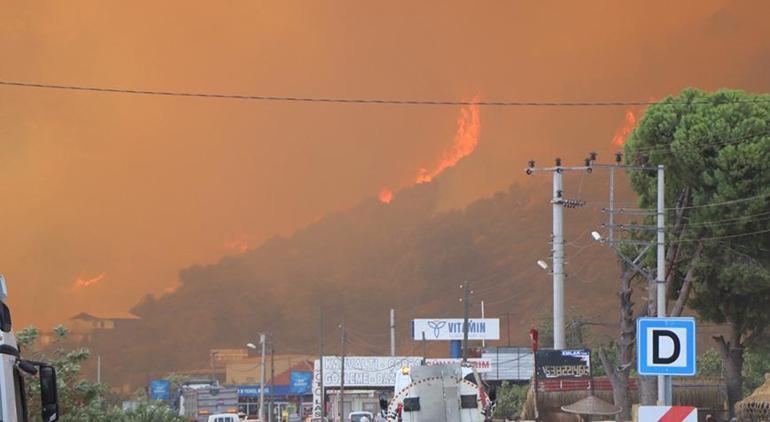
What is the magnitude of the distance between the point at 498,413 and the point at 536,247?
103807 mm

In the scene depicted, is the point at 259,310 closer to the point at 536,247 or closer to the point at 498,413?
the point at 536,247

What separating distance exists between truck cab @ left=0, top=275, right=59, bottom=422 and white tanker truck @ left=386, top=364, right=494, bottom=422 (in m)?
15.4

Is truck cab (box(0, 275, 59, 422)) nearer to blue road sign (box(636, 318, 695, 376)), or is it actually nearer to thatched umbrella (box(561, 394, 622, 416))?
blue road sign (box(636, 318, 695, 376))

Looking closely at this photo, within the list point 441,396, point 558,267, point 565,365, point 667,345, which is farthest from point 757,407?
point 558,267

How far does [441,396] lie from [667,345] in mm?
12781

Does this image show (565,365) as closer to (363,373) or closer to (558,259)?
(558,259)

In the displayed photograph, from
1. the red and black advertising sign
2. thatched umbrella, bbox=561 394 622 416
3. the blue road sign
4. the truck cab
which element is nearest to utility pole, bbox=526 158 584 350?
the red and black advertising sign

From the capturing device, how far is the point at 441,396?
26469 millimetres

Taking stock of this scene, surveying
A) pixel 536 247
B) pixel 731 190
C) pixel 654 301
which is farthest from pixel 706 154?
pixel 536 247

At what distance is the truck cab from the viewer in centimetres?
1050

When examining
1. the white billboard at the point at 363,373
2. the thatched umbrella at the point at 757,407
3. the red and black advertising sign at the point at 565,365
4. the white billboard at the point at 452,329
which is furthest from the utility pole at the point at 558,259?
the white billboard at the point at 452,329

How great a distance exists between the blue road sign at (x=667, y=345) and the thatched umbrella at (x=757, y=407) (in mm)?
21158

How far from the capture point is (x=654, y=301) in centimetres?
4359

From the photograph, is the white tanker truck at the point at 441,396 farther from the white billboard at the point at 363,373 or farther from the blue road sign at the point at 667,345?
the white billboard at the point at 363,373
